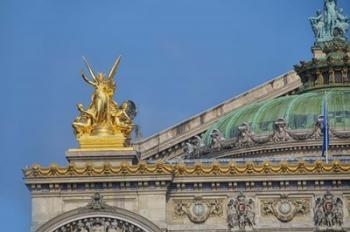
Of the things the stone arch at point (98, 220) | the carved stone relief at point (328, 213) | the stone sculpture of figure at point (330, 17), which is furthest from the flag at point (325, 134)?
the stone sculpture of figure at point (330, 17)

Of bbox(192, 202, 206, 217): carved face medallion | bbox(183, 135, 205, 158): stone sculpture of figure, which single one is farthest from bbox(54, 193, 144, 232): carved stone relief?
bbox(183, 135, 205, 158): stone sculpture of figure

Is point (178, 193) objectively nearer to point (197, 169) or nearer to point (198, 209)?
point (198, 209)

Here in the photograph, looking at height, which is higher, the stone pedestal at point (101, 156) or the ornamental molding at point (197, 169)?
the stone pedestal at point (101, 156)

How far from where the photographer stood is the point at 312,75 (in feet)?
413

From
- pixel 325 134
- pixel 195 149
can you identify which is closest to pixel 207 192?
pixel 325 134

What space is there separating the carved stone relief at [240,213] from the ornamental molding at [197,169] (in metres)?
1.18

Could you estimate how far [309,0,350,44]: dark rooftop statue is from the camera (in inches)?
5340

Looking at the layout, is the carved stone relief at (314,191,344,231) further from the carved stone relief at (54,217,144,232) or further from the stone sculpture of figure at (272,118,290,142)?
the stone sculpture of figure at (272,118,290,142)

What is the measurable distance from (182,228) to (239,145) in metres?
14.4

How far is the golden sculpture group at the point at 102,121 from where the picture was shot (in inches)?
4269

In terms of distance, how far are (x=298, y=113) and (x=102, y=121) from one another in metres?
15.8

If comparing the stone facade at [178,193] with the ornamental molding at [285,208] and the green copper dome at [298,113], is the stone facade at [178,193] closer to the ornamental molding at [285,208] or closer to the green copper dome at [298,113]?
the ornamental molding at [285,208]

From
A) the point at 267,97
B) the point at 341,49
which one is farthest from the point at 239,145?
the point at 267,97

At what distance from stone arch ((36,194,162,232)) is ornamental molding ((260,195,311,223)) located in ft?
15.7
